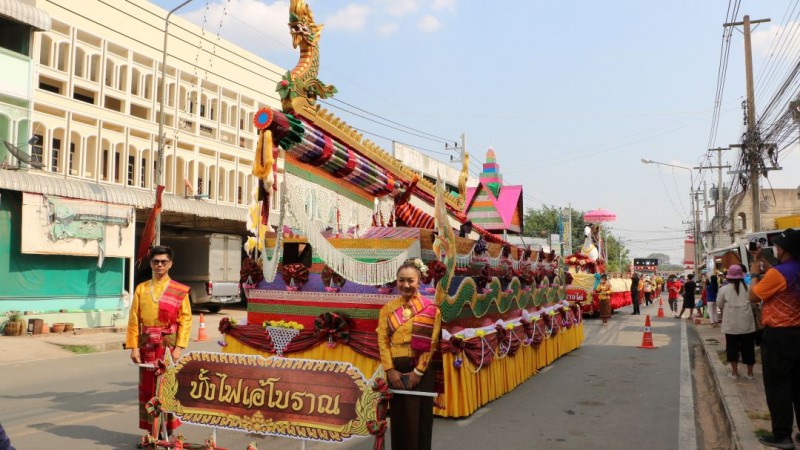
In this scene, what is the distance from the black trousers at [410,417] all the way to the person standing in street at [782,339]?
10.6 ft

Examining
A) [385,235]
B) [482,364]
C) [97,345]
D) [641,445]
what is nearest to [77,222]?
[97,345]

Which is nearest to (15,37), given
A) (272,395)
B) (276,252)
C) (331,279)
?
(276,252)

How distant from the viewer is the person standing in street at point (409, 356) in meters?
4.49

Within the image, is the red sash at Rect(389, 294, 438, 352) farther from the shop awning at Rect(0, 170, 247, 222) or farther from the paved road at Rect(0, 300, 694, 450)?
the shop awning at Rect(0, 170, 247, 222)

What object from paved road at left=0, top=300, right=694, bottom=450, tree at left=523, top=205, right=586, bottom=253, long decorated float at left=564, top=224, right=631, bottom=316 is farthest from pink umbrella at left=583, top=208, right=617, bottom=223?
tree at left=523, top=205, right=586, bottom=253

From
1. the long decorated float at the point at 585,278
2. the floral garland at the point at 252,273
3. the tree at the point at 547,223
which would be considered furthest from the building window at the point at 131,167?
the tree at the point at 547,223

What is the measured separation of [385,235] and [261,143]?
262 cm

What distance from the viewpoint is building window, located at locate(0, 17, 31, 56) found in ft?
57.9

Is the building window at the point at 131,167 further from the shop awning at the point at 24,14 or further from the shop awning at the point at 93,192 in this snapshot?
the shop awning at the point at 24,14

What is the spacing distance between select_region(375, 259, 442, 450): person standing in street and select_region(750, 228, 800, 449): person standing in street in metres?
3.17

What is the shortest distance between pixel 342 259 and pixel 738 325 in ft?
20.5

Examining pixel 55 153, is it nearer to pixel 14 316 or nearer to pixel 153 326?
pixel 14 316

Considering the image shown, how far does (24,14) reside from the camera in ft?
56.2

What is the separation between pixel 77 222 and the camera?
16.9 meters
